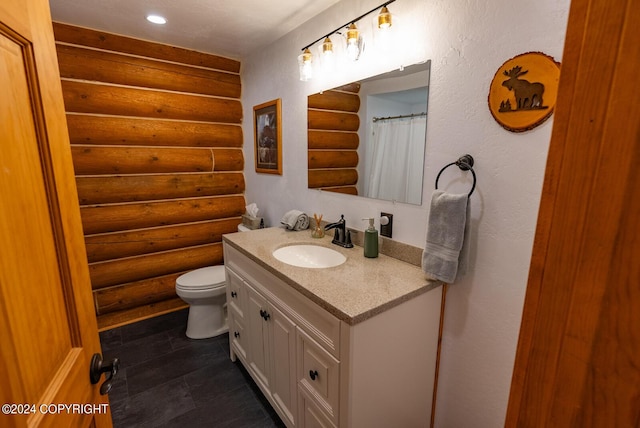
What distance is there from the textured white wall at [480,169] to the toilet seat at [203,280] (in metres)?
1.51

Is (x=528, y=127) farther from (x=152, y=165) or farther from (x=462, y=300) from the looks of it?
(x=152, y=165)

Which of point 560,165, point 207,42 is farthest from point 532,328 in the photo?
point 207,42

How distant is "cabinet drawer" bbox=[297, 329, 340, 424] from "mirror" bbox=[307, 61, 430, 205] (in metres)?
0.82

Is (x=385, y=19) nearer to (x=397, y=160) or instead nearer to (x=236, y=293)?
(x=397, y=160)

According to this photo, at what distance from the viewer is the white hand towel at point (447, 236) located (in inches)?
46.2

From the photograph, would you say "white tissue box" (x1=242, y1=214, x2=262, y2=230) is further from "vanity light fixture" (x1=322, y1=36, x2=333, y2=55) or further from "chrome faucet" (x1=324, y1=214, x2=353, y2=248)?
"vanity light fixture" (x1=322, y1=36, x2=333, y2=55)

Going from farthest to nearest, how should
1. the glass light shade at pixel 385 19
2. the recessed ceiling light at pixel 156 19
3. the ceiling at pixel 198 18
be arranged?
the recessed ceiling light at pixel 156 19 < the ceiling at pixel 198 18 < the glass light shade at pixel 385 19

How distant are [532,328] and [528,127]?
815 millimetres

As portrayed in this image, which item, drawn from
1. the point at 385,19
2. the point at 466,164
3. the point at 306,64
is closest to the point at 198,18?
the point at 306,64

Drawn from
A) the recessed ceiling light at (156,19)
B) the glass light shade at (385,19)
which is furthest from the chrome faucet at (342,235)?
the recessed ceiling light at (156,19)

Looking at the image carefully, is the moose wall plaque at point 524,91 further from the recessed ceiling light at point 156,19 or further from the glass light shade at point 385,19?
the recessed ceiling light at point 156,19

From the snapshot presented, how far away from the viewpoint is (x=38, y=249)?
583mm

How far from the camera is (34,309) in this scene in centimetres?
55

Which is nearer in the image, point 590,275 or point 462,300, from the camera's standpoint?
point 590,275
